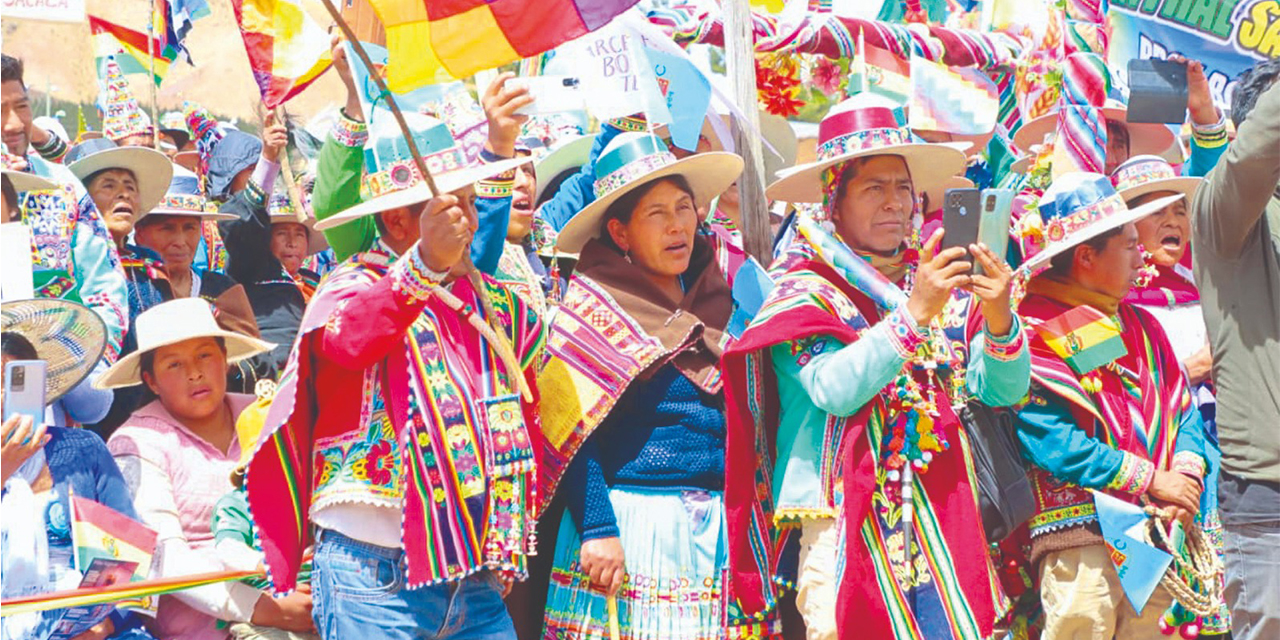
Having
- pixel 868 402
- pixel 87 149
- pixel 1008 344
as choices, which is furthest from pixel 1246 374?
pixel 87 149

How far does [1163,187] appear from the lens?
650 centimetres

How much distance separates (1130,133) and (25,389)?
5.45 m

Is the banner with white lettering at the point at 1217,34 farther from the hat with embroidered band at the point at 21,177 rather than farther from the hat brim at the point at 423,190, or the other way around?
the hat with embroidered band at the point at 21,177

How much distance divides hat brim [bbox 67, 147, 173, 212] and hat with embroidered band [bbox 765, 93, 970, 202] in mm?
3009

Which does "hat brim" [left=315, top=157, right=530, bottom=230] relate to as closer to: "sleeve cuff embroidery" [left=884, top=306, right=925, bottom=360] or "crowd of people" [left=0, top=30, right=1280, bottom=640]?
"crowd of people" [left=0, top=30, right=1280, bottom=640]

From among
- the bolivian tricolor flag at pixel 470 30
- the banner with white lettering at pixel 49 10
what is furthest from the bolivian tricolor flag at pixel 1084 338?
the banner with white lettering at pixel 49 10

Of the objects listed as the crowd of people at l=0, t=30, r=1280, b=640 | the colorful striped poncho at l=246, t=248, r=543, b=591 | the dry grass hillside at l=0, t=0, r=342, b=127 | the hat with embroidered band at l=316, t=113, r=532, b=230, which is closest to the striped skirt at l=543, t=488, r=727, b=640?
the crowd of people at l=0, t=30, r=1280, b=640

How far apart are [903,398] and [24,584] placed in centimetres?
277

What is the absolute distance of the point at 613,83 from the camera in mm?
5883

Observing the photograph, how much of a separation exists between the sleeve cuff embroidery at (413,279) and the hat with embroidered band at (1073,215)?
2.35 metres

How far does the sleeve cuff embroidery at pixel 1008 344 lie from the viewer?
4973mm

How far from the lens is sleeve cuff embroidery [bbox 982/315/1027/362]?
4973 millimetres

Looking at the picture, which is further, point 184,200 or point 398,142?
point 184,200

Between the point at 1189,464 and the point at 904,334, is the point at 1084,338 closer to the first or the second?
the point at 1189,464
